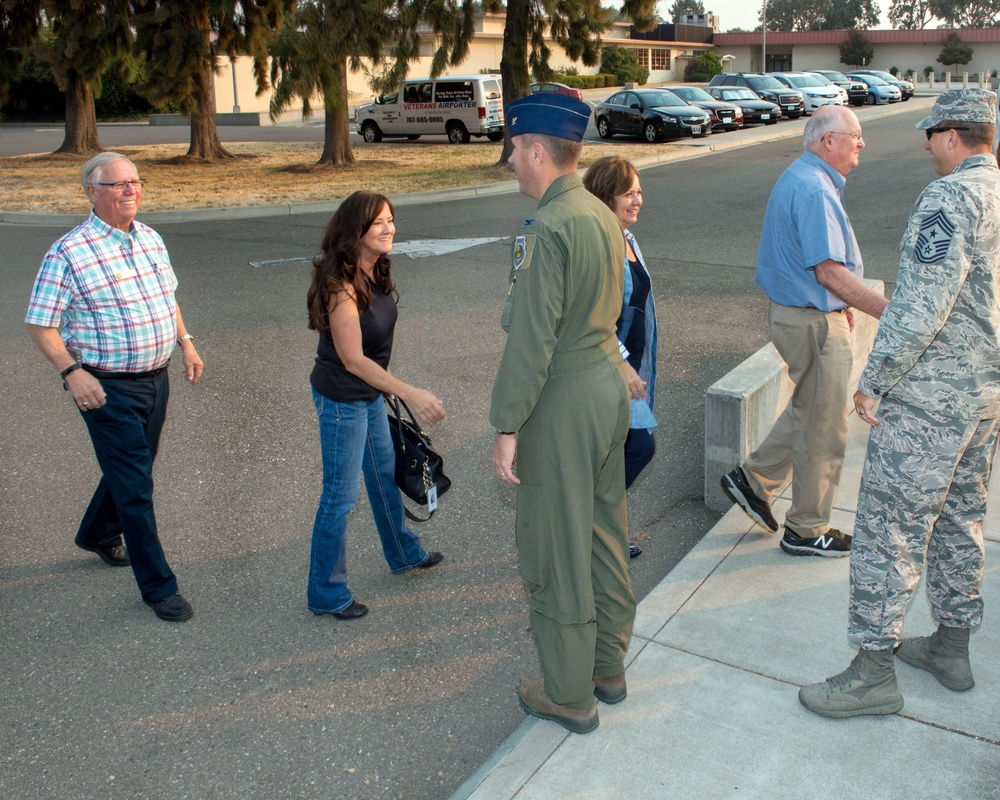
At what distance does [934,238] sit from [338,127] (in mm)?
21391

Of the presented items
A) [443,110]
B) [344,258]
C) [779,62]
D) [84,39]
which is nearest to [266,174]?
[84,39]

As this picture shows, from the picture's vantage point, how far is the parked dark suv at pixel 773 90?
35.6 m

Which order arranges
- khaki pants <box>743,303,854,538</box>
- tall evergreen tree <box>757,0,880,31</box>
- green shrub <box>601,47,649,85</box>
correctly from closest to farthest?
khaki pants <box>743,303,854,538</box>
green shrub <box>601,47,649,85</box>
tall evergreen tree <box>757,0,880,31</box>

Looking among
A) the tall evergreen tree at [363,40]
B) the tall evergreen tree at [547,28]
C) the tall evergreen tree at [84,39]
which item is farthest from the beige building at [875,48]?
the tall evergreen tree at [363,40]

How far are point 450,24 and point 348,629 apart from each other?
17.9m

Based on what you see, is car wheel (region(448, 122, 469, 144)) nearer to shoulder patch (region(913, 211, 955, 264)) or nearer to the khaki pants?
the khaki pants

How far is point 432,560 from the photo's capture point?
15.4 ft

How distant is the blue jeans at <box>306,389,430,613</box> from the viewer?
13.4ft

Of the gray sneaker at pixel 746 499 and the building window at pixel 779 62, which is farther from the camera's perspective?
the building window at pixel 779 62

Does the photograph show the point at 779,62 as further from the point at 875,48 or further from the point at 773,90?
the point at 773,90

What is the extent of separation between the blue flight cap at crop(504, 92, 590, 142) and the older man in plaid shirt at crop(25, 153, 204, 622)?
70.2 inches

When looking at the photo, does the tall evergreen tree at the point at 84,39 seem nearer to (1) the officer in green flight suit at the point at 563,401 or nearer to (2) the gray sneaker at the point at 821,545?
(2) the gray sneaker at the point at 821,545

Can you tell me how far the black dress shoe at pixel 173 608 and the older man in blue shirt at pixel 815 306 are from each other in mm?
2608

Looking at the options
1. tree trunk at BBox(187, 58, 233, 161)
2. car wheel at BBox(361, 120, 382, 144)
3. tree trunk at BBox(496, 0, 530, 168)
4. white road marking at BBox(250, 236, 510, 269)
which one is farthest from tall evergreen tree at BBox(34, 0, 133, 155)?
white road marking at BBox(250, 236, 510, 269)
